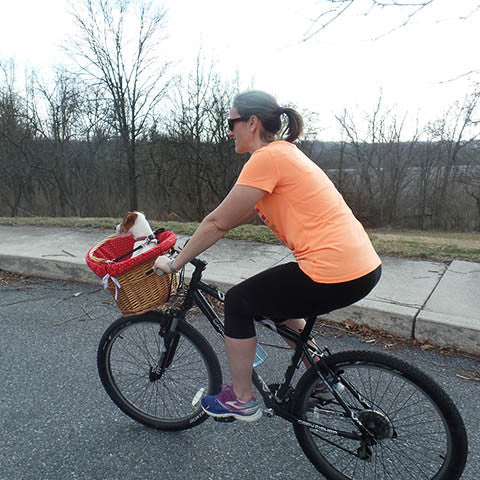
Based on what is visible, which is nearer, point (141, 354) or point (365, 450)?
point (365, 450)

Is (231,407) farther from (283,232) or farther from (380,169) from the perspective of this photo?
(380,169)

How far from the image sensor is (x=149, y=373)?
2.47m

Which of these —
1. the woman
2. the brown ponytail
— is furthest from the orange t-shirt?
the brown ponytail

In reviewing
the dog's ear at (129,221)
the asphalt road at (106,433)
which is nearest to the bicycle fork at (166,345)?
the asphalt road at (106,433)

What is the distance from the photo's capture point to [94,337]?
3.55 m

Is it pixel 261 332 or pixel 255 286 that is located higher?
pixel 255 286

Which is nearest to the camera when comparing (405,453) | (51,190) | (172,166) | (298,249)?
(298,249)

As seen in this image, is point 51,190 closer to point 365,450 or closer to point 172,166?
point 172,166

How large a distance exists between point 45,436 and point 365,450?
1801 millimetres

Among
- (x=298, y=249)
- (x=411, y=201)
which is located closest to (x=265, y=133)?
(x=298, y=249)

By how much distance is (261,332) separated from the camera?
142 inches

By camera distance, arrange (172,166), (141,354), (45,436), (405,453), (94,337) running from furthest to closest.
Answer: (172,166) < (94,337) < (141,354) < (45,436) < (405,453)

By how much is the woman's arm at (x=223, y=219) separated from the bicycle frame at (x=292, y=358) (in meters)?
0.20

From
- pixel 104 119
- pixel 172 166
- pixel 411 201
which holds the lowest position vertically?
pixel 411 201
